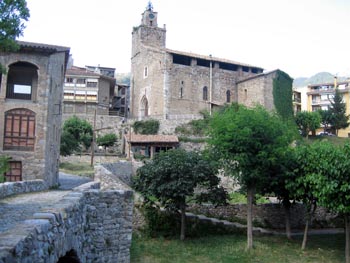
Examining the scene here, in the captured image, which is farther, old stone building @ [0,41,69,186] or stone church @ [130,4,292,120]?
stone church @ [130,4,292,120]

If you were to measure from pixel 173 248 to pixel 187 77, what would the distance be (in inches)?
1412

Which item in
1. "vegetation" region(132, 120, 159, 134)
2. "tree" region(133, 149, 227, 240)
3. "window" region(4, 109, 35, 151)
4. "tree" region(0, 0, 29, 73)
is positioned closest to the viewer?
"tree" region(0, 0, 29, 73)

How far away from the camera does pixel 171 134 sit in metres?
45.8

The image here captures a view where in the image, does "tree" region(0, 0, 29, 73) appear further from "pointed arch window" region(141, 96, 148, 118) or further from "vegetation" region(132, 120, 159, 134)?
"pointed arch window" region(141, 96, 148, 118)

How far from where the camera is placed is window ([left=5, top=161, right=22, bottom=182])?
23141mm

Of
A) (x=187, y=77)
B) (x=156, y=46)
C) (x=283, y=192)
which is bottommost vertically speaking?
(x=283, y=192)

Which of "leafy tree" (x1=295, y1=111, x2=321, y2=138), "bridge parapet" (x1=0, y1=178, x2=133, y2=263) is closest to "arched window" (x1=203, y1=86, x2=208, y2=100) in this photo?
"leafy tree" (x1=295, y1=111, x2=321, y2=138)

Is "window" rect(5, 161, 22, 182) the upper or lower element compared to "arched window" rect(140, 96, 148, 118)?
lower

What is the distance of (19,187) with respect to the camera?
14.2 m

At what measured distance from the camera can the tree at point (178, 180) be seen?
20.1 m

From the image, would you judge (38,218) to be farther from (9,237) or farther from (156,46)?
(156,46)

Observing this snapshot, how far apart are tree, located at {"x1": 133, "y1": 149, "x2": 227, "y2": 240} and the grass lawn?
1692mm

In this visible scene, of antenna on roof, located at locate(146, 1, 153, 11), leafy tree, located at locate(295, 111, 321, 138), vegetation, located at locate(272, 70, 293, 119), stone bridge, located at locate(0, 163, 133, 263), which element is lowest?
stone bridge, located at locate(0, 163, 133, 263)

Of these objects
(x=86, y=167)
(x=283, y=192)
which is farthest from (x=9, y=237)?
(x=86, y=167)
